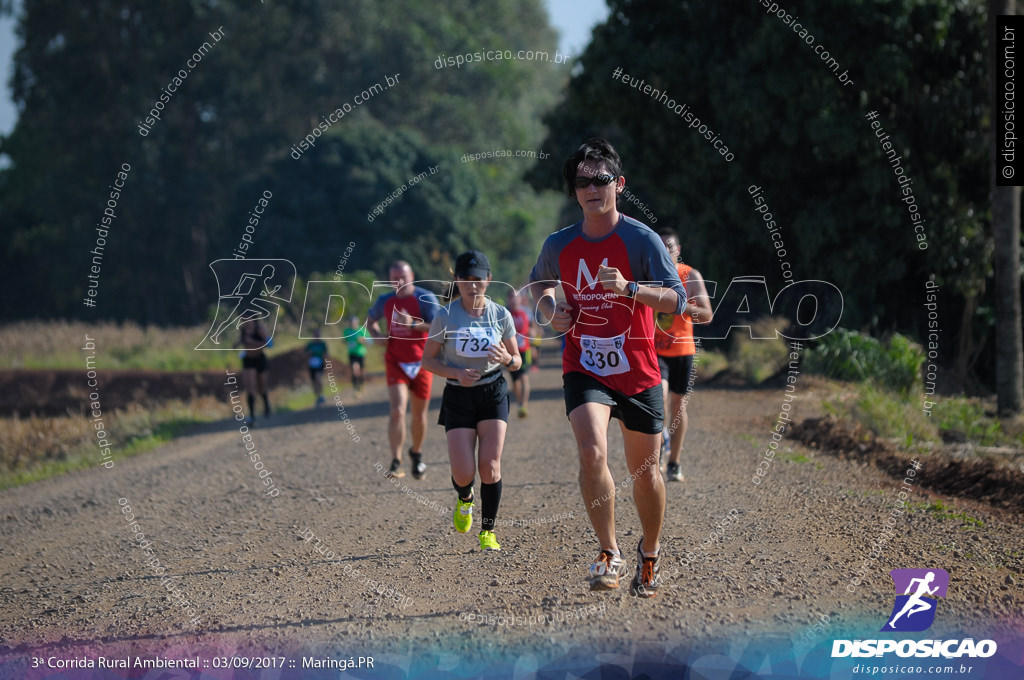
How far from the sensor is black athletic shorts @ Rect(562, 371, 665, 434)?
4707mm

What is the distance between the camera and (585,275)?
473 centimetres

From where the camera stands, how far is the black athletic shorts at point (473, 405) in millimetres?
5953

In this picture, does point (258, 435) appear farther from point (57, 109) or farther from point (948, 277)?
point (57, 109)

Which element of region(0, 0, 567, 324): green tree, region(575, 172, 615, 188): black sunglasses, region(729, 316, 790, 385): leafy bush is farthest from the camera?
region(0, 0, 567, 324): green tree

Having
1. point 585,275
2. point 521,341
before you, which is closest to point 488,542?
point 585,275

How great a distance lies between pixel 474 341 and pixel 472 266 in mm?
483

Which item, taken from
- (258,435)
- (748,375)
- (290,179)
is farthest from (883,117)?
(290,179)

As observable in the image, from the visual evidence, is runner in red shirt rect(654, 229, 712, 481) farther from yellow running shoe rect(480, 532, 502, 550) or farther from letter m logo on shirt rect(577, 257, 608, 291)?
letter m logo on shirt rect(577, 257, 608, 291)

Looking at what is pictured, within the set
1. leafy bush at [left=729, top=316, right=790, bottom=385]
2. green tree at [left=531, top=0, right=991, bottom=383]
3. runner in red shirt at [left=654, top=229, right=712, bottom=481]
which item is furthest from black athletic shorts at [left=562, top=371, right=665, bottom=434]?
leafy bush at [left=729, top=316, right=790, bottom=385]

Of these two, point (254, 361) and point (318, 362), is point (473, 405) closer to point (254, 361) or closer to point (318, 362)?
point (254, 361)

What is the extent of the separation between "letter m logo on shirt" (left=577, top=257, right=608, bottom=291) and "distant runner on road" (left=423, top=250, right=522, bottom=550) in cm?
124

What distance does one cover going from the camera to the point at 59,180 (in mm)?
36156

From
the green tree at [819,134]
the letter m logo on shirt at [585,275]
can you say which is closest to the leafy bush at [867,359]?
the green tree at [819,134]

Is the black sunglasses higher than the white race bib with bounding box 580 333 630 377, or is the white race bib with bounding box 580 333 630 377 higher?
the black sunglasses
